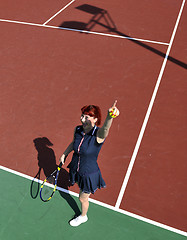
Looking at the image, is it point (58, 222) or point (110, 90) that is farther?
point (110, 90)

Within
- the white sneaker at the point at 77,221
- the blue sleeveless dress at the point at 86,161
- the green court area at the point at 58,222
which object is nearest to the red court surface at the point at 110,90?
the green court area at the point at 58,222

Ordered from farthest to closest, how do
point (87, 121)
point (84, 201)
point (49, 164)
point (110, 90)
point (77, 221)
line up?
point (110, 90), point (49, 164), point (77, 221), point (84, 201), point (87, 121)

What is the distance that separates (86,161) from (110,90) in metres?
4.59

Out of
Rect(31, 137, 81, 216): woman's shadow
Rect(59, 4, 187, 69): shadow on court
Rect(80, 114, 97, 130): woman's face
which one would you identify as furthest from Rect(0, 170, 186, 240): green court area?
Rect(59, 4, 187, 69): shadow on court

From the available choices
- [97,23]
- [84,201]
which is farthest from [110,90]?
[97,23]

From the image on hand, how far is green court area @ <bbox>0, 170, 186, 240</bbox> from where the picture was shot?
519 cm

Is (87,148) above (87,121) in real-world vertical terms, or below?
below

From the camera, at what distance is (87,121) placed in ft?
14.3

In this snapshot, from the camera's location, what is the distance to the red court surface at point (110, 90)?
6.22 meters

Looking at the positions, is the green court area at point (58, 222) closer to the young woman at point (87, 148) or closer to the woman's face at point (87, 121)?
the young woman at point (87, 148)

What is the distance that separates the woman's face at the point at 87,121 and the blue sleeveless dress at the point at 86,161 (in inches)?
2.9

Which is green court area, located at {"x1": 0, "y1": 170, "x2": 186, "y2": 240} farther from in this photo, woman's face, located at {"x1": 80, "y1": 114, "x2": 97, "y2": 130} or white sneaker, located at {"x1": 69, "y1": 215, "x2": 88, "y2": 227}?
woman's face, located at {"x1": 80, "y1": 114, "x2": 97, "y2": 130}

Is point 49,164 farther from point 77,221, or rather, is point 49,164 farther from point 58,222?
point 77,221

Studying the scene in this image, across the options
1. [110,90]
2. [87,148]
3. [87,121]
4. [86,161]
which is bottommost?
[86,161]
